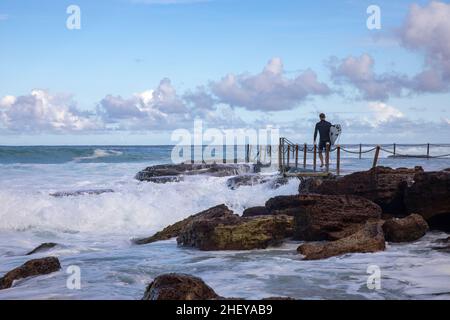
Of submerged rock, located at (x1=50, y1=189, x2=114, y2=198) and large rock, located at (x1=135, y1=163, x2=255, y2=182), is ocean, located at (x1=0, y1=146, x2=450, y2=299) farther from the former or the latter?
large rock, located at (x1=135, y1=163, x2=255, y2=182)

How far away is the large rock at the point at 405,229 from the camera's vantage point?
35.3 feet

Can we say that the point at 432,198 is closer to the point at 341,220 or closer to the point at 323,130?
the point at 341,220

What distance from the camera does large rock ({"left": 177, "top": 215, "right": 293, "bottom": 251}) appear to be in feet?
34.5

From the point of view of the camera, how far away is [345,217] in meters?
11.2

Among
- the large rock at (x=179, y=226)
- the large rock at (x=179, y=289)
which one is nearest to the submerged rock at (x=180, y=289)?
the large rock at (x=179, y=289)

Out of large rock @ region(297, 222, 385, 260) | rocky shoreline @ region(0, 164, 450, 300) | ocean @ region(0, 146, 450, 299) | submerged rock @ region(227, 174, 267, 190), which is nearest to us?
ocean @ region(0, 146, 450, 299)

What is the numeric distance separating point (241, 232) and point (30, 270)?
393 cm

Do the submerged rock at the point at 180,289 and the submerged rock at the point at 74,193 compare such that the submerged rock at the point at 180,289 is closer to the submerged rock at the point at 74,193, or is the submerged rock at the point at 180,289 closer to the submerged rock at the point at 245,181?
the submerged rock at the point at 245,181

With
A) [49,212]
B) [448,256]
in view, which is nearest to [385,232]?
[448,256]

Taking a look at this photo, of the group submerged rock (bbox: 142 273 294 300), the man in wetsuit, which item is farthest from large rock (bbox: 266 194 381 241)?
the man in wetsuit

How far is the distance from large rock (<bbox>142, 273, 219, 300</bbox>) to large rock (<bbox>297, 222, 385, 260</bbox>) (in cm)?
409

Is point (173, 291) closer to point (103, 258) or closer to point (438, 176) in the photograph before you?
point (103, 258)

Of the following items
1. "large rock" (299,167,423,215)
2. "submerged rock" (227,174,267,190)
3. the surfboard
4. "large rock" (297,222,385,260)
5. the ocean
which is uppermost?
the surfboard
